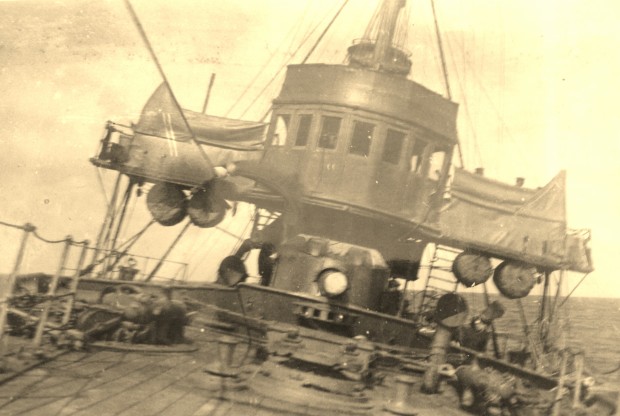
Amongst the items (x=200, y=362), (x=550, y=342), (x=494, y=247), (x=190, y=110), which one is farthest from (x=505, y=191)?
(x=200, y=362)

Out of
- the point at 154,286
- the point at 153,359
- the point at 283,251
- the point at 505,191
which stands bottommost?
the point at 153,359

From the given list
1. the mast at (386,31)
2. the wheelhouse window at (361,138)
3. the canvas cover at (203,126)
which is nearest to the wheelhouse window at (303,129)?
the wheelhouse window at (361,138)

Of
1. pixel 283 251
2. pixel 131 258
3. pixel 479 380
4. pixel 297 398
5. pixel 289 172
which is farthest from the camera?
pixel 131 258

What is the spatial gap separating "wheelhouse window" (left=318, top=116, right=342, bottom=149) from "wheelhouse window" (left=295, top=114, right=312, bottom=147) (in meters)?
0.40

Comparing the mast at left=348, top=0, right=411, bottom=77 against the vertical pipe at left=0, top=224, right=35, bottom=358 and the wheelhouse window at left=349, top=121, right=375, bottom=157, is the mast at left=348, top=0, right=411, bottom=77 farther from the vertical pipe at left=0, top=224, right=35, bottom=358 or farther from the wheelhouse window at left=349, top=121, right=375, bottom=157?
the vertical pipe at left=0, top=224, right=35, bottom=358

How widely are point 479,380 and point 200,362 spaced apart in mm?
4364

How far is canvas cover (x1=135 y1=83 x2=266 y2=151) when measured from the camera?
584 inches

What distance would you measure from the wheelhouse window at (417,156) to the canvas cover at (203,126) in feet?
12.8

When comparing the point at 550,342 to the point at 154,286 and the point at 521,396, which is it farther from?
the point at 154,286

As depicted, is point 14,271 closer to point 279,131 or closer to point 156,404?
point 156,404

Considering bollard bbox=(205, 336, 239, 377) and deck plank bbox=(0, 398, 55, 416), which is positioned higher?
bollard bbox=(205, 336, 239, 377)

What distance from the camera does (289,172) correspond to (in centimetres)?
1363

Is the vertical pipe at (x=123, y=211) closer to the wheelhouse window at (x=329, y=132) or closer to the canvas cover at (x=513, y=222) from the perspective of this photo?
the wheelhouse window at (x=329, y=132)

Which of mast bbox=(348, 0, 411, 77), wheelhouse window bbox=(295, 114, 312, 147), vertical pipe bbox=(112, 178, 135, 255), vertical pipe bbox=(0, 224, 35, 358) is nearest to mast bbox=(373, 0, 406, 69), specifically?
mast bbox=(348, 0, 411, 77)
